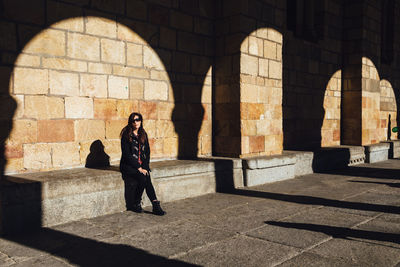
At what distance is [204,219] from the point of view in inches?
147

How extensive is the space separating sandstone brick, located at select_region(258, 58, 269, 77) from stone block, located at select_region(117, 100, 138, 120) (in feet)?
7.49

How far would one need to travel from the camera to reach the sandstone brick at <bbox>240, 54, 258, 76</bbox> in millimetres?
5691

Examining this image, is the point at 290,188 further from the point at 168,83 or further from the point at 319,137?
the point at 319,137

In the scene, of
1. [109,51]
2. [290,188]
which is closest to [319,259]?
[290,188]

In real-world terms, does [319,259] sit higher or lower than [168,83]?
lower

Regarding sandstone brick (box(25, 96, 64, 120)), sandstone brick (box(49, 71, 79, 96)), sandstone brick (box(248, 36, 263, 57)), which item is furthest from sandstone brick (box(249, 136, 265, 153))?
sandstone brick (box(25, 96, 64, 120))

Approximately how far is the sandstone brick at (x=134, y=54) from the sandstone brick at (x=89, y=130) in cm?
98

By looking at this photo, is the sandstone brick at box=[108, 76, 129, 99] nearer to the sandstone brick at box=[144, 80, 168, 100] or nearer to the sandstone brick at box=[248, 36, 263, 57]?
the sandstone brick at box=[144, 80, 168, 100]

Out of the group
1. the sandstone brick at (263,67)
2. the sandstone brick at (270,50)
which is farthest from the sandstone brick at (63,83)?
the sandstone brick at (270,50)

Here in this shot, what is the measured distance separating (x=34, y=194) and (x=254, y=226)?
2.17m

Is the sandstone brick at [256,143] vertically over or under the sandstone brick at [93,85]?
under

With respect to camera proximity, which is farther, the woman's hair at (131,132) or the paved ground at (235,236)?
→ the woman's hair at (131,132)

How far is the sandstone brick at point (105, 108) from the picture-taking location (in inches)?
181

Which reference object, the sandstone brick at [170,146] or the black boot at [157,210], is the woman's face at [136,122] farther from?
the sandstone brick at [170,146]
